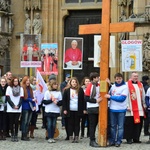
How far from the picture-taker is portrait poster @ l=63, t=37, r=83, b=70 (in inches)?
722

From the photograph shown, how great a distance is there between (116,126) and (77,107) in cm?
123

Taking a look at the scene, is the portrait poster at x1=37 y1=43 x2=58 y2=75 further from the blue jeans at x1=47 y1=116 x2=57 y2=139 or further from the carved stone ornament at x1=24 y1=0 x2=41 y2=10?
the carved stone ornament at x1=24 y1=0 x2=41 y2=10

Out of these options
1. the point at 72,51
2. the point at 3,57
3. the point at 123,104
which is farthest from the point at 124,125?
the point at 3,57

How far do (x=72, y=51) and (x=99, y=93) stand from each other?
4.34 m

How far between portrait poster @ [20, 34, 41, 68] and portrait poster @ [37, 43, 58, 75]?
0.66 ft

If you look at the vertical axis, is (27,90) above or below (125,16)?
below

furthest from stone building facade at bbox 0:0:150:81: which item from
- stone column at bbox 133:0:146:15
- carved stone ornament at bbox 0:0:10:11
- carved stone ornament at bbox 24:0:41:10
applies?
stone column at bbox 133:0:146:15

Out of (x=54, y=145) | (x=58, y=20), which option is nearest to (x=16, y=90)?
(x=54, y=145)

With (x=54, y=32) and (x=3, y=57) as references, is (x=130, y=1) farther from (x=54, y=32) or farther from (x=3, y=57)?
(x=3, y=57)

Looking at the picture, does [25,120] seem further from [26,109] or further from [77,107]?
[77,107]

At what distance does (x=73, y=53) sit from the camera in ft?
60.2

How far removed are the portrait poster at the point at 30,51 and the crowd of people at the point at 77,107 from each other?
2.97 metres

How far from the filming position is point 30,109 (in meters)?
15.5

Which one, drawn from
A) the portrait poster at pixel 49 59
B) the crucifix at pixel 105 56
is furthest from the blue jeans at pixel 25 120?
the portrait poster at pixel 49 59
